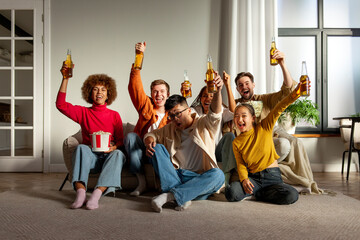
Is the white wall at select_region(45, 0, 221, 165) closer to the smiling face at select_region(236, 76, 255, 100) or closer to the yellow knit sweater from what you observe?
the smiling face at select_region(236, 76, 255, 100)

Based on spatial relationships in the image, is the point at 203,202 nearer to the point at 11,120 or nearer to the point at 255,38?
the point at 255,38

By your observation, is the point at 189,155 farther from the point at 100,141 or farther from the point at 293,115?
the point at 293,115

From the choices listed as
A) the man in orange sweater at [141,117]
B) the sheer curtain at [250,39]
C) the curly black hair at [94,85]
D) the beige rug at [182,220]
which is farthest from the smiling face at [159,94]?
the sheer curtain at [250,39]

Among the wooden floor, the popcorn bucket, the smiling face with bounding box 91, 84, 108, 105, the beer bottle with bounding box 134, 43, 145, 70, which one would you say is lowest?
the wooden floor

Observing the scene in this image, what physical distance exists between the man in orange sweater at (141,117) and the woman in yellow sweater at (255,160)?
0.61 metres

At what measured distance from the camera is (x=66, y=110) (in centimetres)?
219

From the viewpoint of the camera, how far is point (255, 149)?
6.37ft

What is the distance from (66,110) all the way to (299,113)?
2.51 metres

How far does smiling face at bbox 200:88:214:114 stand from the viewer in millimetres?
2435

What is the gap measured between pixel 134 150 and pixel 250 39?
89.0 inches

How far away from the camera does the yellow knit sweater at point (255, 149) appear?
1941 mm

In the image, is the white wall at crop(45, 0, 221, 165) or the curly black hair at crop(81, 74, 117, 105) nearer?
the curly black hair at crop(81, 74, 117, 105)

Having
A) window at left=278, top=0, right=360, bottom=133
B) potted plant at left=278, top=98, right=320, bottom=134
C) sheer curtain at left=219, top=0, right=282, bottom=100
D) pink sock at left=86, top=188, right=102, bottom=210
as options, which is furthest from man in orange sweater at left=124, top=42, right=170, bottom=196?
window at left=278, top=0, right=360, bottom=133

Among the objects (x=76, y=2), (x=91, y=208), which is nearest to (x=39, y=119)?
(x=76, y=2)
